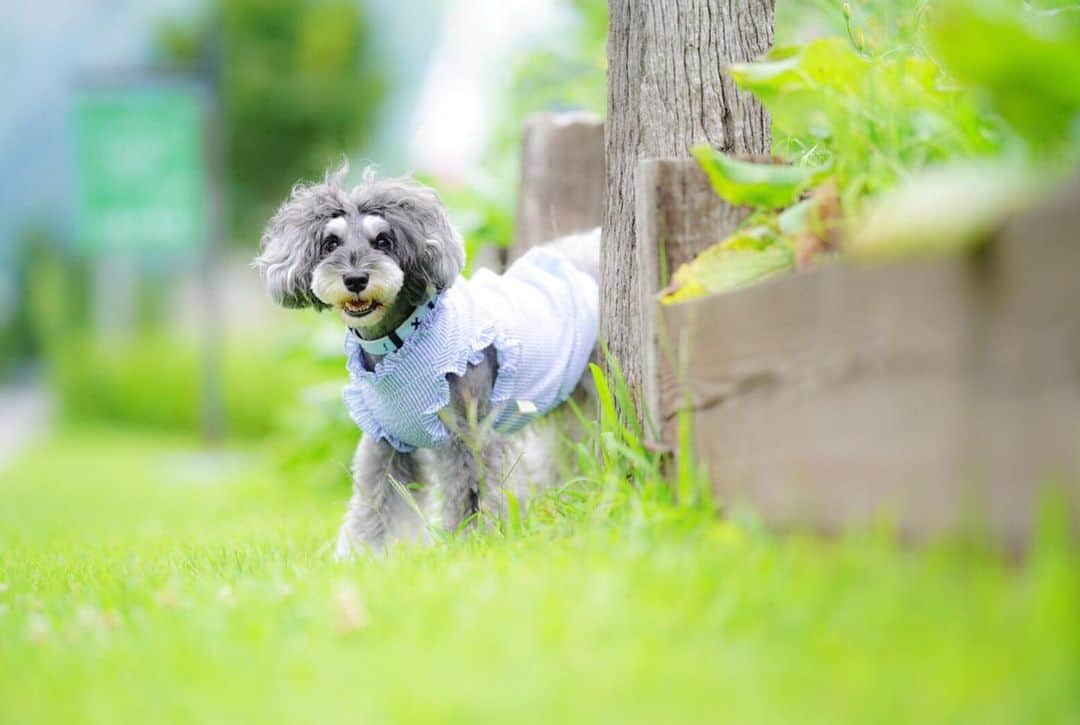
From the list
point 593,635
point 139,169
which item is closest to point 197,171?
point 139,169

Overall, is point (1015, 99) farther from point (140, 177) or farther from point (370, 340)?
point (140, 177)

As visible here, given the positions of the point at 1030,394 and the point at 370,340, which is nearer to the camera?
the point at 1030,394

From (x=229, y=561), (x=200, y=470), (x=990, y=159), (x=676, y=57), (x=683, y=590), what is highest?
(x=676, y=57)

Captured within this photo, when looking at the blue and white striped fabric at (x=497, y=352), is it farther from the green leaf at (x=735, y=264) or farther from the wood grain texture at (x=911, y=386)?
the wood grain texture at (x=911, y=386)

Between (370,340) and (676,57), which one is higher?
(676,57)

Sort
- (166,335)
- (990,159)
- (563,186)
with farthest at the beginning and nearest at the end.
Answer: (166,335)
(563,186)
(990,159)

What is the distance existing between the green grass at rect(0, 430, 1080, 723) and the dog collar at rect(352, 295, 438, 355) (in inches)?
37.8

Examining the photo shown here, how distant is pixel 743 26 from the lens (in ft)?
12.3

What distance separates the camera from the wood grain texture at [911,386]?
5.71 feet

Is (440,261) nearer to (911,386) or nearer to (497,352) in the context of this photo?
(497,352)

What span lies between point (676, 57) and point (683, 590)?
2.00 m

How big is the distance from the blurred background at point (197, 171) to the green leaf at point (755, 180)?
2.05 m

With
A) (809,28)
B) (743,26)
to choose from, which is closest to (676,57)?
(743,26)

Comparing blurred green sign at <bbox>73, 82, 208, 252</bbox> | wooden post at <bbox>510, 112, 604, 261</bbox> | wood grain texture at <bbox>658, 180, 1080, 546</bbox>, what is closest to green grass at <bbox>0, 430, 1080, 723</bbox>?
wood grain texture at <bbox>658, 180, 1080, 546</bbox>
